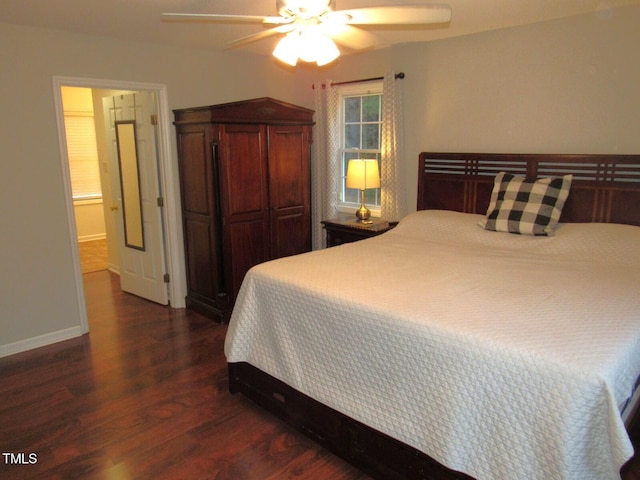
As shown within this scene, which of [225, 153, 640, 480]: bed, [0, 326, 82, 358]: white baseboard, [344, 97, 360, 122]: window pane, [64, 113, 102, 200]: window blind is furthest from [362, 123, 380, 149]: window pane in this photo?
[64, 113, 102, 200]: window blind

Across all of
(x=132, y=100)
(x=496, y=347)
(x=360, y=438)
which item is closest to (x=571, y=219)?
(x=496, y=347)

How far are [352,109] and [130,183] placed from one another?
2.35m

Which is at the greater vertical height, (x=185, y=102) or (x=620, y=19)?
(x=620, y=19)

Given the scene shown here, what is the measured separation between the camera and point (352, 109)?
15.0ft

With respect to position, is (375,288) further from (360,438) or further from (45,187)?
(45,187)

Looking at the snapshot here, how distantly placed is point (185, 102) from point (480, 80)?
256 centimetres

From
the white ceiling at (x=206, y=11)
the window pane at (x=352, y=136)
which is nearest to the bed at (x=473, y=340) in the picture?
the white ceiling at (x=206, y=11)

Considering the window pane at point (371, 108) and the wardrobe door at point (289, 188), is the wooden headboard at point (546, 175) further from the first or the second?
the wardrobe door at point (289, 188)

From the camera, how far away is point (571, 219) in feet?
10.4

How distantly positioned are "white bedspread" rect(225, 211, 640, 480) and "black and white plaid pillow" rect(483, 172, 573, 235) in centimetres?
11

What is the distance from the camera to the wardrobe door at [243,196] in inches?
149

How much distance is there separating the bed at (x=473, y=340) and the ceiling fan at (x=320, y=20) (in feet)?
3.90

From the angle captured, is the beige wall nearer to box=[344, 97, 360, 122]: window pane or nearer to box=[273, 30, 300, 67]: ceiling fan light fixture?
box=[344, 97, 360, 122]: window pane

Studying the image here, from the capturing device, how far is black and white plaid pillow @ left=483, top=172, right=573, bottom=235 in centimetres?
299
